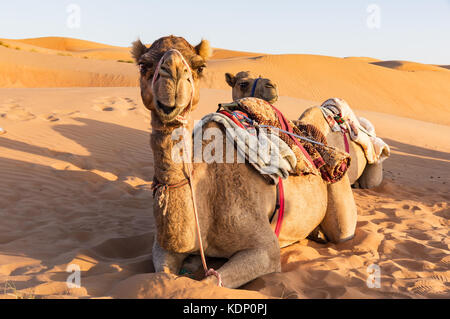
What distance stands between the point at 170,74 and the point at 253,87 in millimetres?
3001

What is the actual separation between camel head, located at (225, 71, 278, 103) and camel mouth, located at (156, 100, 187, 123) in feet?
9.24

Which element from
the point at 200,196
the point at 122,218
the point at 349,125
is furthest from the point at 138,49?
the point at 349,125

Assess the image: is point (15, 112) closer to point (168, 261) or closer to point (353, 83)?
point (168, 261)

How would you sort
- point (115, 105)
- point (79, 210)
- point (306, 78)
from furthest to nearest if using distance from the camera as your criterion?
point (306, 78) → point (115, 105) → point (79, 210)

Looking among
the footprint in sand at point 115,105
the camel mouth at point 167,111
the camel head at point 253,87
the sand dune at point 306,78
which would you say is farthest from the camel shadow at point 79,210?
the sand dune at point 306,78

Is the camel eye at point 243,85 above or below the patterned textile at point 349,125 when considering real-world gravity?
above

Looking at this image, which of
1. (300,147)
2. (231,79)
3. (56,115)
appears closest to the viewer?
(300,147)

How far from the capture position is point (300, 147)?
380 centimetres

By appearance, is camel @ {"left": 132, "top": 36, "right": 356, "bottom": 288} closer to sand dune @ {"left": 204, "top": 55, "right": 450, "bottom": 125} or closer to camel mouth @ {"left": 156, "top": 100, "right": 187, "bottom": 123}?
camel mouth @ {"left": 156, "top": 100, "right": 187, "bottom": 123}

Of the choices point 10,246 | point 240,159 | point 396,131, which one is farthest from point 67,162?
point 396,131

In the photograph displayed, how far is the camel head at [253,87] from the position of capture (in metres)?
5.11

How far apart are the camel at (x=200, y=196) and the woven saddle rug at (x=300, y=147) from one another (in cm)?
18

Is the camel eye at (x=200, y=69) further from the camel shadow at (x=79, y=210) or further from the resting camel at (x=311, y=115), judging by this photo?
the resting camel at (x=311, y=115)

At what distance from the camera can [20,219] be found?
15.5 ft
